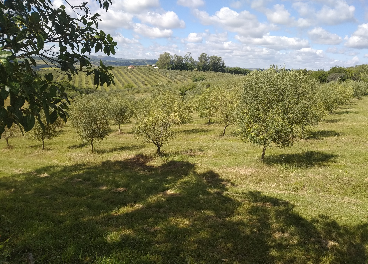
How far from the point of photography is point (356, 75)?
500 ft

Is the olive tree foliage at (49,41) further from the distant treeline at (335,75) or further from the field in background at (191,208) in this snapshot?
the distant treeline at (335,75)

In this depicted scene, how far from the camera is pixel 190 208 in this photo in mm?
15492

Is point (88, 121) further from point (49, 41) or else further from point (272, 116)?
point (49, 41)

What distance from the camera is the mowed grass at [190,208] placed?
10406 millimetres

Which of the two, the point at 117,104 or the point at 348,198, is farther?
the point at 117,104

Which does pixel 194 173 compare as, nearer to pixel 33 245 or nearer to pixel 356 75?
pixel 33 245

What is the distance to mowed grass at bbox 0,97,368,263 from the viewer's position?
10.4m

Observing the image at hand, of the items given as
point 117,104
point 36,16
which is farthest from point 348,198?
point 117,104

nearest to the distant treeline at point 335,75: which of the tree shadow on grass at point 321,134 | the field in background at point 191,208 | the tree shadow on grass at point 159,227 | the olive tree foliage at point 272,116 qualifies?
the tree shadow on grass at point 321,134

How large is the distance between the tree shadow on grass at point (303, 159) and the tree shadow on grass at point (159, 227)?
29.7 feet

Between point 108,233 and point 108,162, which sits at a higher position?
point 108,233

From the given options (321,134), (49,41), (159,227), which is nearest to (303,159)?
(321,134)

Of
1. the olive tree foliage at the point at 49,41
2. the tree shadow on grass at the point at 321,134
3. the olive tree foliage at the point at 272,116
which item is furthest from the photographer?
the tree shadow on grass at the point at 321,134

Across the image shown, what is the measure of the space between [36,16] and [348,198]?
20140 mm
